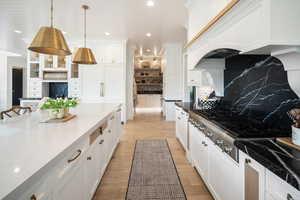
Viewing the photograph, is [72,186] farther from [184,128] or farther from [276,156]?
[184,128]

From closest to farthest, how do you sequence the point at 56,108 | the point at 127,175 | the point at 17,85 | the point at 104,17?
the point at 56,108 → the point at 127,175 → the point at 104,17 → the point at 17,85

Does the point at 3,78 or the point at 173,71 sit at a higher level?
the point at 173,71

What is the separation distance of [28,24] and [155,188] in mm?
4968

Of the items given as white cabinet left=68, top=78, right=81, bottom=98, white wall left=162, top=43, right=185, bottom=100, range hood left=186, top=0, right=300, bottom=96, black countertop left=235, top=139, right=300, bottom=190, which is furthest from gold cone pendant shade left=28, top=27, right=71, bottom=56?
white wall left=162, top=43, right=185, bottom=100

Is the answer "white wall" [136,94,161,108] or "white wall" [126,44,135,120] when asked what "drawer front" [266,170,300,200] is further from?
"white wall" [136,94,161,108]

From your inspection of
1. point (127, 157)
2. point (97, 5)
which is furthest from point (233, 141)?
point (97, 5)

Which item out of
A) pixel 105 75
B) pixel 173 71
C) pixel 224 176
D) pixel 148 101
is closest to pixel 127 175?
pixel 224 176

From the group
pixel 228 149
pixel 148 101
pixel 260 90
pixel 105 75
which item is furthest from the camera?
pixel 148 101

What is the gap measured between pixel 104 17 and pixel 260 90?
3575mm

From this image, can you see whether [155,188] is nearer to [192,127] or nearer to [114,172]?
[114,172]

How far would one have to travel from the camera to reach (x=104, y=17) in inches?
156

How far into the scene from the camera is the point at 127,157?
3.07 m

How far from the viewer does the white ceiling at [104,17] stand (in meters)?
3.30

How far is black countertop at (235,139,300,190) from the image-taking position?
0.76 meters
